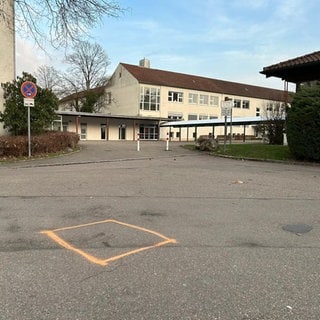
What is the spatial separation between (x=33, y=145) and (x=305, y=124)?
1235cm

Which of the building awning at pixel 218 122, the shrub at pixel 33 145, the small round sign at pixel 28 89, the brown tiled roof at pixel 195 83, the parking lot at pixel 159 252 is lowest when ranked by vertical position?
the parking lot at pixel 159 252

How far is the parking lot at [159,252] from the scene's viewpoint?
345 cm

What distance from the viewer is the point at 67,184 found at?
1034 centimetres

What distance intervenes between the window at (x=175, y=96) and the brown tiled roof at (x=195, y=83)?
105 centimetres

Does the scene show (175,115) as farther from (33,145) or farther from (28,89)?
(28,89)

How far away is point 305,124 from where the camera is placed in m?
15.5

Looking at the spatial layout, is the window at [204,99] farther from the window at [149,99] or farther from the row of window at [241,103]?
the window at [149,99]

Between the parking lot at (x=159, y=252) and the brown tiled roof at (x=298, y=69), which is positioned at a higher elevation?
the brown tiled roof at (x=298, y=69)

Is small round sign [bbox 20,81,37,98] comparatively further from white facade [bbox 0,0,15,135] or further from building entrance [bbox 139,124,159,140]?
building entrance [bbox 139,124,159,140]

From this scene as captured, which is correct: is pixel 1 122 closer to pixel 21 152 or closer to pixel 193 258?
pixel 21 152

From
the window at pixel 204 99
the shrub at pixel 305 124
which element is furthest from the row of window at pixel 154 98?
the shrub at pixel 305 124

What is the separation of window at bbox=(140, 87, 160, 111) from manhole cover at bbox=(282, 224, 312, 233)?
48.1 m

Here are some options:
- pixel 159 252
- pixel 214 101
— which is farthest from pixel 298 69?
pixel 214 101

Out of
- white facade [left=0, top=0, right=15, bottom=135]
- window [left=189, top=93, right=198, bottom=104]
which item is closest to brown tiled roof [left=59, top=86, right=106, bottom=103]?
window [left=189, top=93, right=198, bottom=104]
